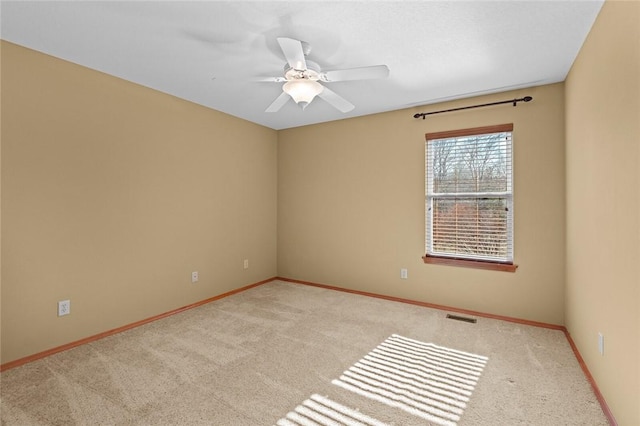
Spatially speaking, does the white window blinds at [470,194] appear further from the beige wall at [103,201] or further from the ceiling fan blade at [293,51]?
the beige wall at [103,201]

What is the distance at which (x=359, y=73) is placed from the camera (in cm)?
213

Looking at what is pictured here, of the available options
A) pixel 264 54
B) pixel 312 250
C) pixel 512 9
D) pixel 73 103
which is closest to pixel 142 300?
pixel 73 103

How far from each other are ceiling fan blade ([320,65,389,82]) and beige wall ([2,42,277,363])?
82.4 inches

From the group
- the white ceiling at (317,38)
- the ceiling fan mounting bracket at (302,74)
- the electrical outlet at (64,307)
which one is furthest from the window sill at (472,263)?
the electrical outlet at (64,307)

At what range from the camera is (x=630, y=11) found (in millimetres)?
1503

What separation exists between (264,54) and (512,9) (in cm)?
172

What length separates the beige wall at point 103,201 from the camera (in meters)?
2.39

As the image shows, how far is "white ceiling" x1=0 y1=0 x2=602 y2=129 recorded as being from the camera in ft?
6.30

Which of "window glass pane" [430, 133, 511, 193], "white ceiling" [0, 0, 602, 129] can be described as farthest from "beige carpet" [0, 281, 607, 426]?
"white ceiling" [0, 0, 602, 129]

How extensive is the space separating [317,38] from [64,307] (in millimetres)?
2984

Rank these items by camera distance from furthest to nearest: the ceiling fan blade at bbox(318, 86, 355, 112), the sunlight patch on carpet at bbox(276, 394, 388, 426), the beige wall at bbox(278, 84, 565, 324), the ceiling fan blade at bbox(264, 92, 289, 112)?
1. the beige wall at bbox(278, 84, 565, 324)
2. the ceiling fan blade at bbox(264, 92, 289, 112)
3. the ceiling fan blade at bbox(318, 86, 355, 112)
4. the sunlight patch on carpet at bbox(276, 394, 388, 426)

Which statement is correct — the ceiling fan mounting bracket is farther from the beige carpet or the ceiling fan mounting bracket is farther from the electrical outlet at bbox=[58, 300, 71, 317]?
the electrical outlet at bbox=[58, 300, 71, 317]

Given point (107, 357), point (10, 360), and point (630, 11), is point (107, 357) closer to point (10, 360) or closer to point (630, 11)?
point (10, 360)

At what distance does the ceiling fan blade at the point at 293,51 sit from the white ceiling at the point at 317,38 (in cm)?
22
